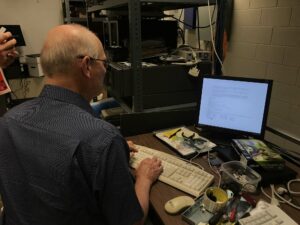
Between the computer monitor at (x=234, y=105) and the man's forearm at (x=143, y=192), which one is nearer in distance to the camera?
the man's forearm at (x=143, y=192)

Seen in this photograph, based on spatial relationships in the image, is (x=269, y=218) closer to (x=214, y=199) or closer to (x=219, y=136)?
(x=214, y=199)

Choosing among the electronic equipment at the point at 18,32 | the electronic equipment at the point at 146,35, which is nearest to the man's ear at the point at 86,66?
the electronic equipment at the point at 146,35

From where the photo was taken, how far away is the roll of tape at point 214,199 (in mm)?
893

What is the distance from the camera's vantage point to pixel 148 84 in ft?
5.13

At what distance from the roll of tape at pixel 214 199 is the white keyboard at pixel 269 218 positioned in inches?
3.4

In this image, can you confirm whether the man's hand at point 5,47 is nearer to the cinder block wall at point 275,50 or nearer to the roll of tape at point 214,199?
the roll of tape at point 214,199

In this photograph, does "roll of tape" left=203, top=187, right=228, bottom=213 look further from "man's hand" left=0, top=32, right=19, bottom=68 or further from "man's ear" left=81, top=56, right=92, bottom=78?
"man's hand" left=0, top=32, right=19, bottom=68

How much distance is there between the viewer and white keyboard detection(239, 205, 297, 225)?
0.83 metres

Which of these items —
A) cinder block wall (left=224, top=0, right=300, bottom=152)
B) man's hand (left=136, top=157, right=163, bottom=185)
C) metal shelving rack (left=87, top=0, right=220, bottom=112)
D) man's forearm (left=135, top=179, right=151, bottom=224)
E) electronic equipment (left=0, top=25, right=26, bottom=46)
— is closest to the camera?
man's forearm (left=135, top=179, right=151, bottom=224)

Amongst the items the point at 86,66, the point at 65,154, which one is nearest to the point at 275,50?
the point at 86,66

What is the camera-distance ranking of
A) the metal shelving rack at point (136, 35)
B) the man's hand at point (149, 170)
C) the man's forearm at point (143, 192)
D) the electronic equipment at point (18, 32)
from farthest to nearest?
the electronic equipment at point (18, 32)
the metal shelving rack at point (136, 35)
the man's hand at point (149, 170)
the man's forearm at point (143, 192)

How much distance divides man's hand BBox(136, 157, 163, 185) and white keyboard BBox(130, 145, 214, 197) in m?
0.03

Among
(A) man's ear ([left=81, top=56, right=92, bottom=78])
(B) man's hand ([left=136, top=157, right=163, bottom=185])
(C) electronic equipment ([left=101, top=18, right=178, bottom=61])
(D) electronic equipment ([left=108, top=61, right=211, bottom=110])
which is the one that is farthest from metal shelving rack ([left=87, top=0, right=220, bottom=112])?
(A) man's ear ([left=81, top=56, right=92, bottom=78])

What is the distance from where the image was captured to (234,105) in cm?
141
